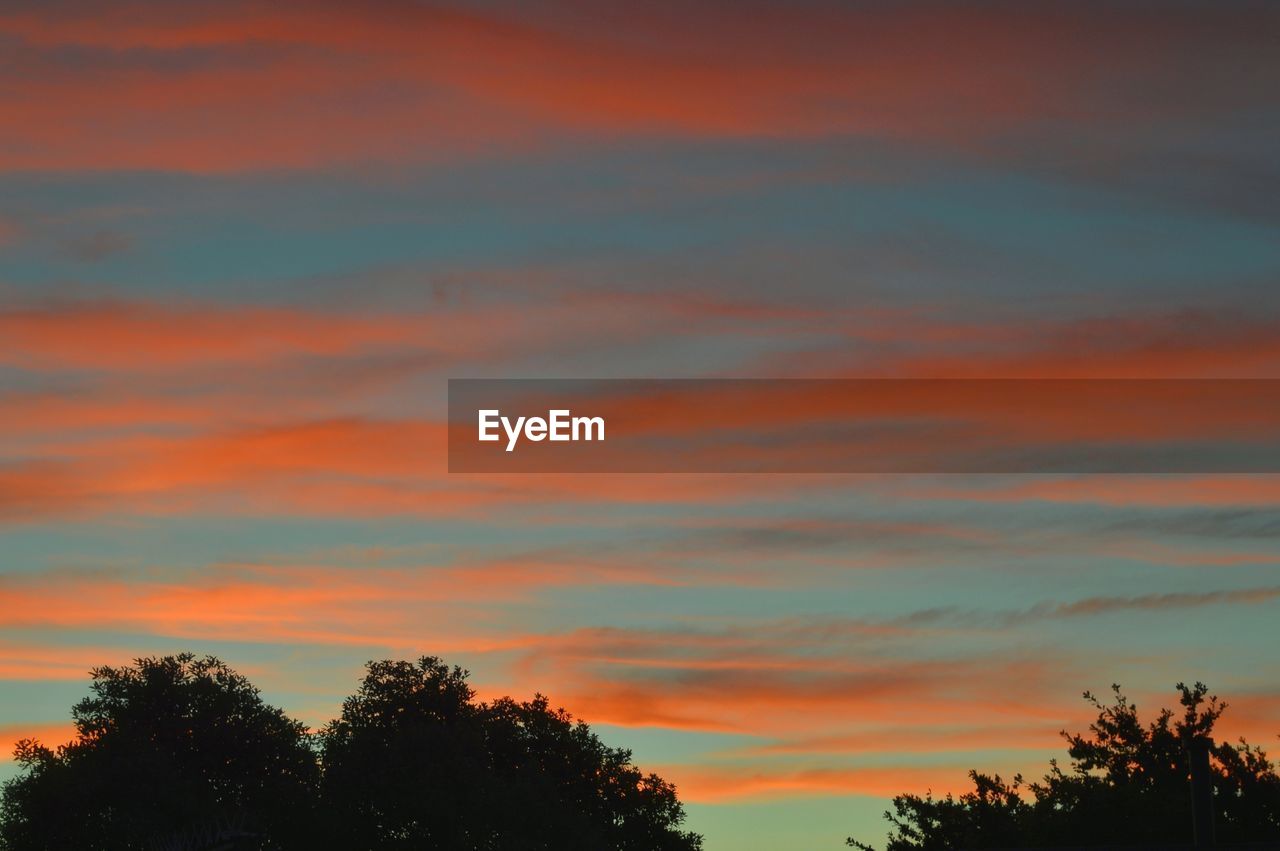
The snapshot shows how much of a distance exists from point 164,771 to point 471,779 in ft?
44.4

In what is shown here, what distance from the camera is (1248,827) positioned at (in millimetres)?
61031

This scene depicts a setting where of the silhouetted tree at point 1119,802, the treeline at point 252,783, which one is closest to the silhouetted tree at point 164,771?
the treeline at point 252,783

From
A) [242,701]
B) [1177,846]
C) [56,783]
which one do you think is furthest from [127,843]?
[1177,846]

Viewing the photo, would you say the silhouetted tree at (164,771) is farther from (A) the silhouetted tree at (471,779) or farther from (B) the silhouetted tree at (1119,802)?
(B) the silhouetted tree at (1119,802)

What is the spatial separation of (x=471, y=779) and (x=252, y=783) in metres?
10.1

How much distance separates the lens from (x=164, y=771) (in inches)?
2598

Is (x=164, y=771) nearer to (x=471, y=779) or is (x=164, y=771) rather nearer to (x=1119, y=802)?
(x=471, y=779)

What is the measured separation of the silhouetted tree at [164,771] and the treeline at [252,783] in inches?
2.5

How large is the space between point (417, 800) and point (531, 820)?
5.24m

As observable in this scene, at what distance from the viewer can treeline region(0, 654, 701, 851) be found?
211 feet

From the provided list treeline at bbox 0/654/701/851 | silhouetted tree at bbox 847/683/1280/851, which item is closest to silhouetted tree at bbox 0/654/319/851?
treeline at bbox 0/654/701/851

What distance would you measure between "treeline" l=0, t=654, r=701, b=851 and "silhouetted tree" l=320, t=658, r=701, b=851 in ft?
0.30

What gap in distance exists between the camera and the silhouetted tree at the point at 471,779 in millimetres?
67938

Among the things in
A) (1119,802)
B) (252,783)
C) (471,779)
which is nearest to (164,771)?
(252,783)
